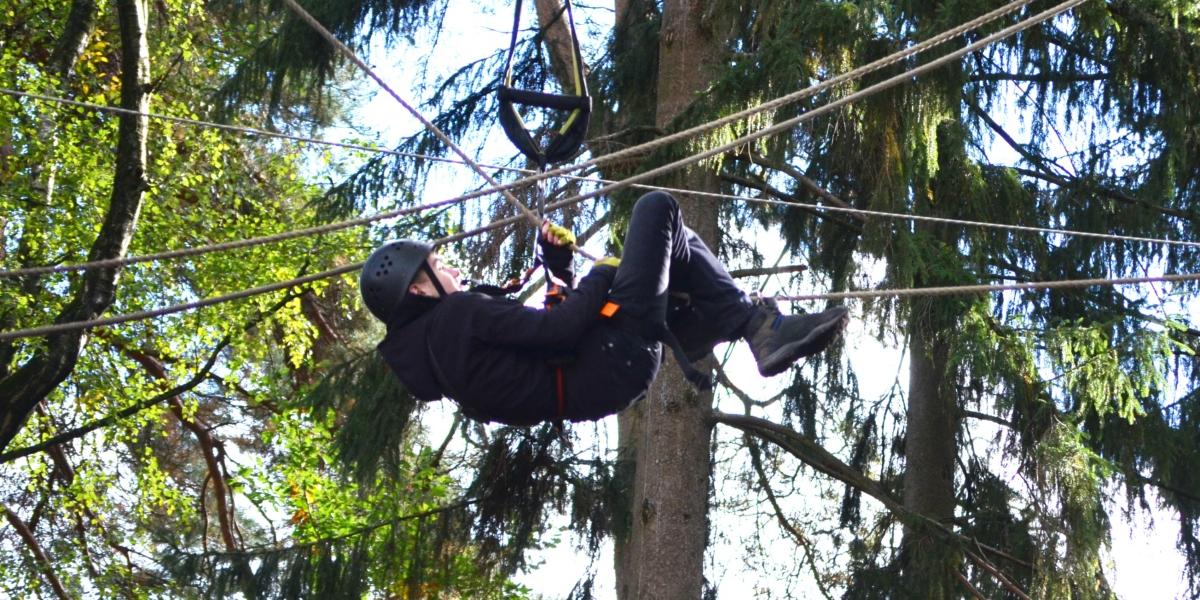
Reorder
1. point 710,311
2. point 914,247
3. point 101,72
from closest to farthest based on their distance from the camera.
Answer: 1. point 710,311
2. point 914,247
3. point 101,72

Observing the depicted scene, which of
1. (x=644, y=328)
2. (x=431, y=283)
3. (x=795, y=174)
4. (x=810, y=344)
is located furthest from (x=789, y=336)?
(x=795, y=174)

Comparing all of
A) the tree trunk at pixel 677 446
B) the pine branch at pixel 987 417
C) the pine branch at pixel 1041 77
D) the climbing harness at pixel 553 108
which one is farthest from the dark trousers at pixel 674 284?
the pine branch at pixel 1041 77

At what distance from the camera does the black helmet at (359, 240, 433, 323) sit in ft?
16.8

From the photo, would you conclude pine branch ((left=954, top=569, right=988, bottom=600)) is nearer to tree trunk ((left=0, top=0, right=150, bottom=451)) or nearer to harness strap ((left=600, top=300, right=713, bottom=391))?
harness strap ((left=600, top=300, right=713, bottom=391))

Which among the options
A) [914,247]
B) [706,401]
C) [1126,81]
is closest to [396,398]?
[706,401]

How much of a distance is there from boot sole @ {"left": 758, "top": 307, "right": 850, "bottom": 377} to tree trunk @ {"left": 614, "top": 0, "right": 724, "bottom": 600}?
410 centimetres

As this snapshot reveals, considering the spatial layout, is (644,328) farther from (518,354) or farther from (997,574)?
(997,574)

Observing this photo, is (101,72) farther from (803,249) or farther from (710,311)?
(710,311)

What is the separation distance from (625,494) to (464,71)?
3214 mm

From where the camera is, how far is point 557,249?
16.9 feet

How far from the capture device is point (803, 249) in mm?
11438

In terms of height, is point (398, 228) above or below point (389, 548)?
above

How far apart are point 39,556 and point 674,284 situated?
9562mm

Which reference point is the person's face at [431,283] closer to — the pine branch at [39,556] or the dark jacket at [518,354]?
the dark jacket at [518,354]
